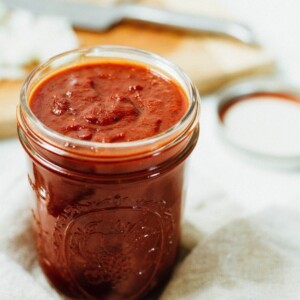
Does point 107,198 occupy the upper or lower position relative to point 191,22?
upper

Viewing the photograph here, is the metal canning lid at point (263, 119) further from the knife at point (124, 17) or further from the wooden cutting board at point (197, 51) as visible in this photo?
the knife at point (124, 17)

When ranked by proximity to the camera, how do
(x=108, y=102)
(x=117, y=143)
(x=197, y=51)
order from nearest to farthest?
1. (x=117, y=143)
2. (x=108, y=102)
3. (x=197, y=51)

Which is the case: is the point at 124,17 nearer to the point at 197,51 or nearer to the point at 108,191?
the point at 197,51

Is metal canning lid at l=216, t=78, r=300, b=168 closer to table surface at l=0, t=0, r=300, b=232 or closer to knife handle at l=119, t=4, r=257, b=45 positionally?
table surface at l=0, t=0, r=300, b=232

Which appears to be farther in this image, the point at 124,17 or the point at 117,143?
the point at 124,17

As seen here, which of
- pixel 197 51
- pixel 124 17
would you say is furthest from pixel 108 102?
pixel 124 17

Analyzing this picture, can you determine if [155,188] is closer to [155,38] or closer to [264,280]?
[264,280]

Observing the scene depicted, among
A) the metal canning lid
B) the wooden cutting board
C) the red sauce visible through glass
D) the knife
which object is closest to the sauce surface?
the red sauce visible through glass
